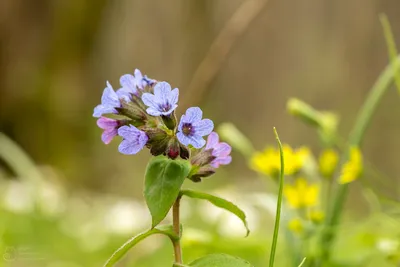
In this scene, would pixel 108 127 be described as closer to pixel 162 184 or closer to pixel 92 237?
pixel 162 184

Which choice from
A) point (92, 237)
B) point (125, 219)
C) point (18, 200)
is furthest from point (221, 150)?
point (18, 200)

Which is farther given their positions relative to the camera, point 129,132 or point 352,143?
point 352,143

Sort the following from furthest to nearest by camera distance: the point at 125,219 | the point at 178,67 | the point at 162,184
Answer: the point at 178,67
the point at 125,219
the point at 162,184

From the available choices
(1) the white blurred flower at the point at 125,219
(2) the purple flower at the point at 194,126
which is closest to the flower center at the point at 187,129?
(2) the purple flower at the point at 194,126

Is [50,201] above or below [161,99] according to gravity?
below

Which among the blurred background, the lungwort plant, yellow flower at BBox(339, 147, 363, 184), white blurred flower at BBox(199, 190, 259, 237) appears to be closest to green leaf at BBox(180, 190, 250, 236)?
the lungwort plant

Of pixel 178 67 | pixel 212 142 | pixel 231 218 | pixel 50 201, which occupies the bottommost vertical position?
pixel 178 67
